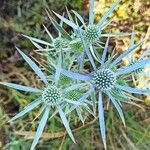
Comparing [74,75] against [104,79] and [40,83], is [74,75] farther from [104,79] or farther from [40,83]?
[40,83]

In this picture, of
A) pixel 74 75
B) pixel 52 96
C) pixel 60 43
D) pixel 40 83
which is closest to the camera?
pixel 74 75

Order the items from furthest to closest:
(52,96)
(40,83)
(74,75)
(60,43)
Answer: (40,83), (60,43), (52,96), (74,75)

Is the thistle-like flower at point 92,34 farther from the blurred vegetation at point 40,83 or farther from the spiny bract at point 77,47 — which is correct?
the blurred vegetation at point 40,83

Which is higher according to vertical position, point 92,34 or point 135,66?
point 92,34

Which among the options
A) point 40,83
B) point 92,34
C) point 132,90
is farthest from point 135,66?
point 40,83

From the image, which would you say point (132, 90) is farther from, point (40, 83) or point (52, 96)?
point (40, 83)

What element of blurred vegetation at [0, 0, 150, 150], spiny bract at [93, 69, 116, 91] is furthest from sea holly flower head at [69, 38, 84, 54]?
blurred vegetation at [0, 0, 150, 150]

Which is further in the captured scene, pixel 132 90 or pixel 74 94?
pixel 74 94
